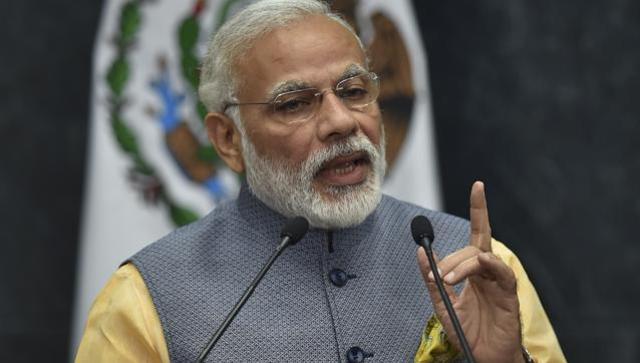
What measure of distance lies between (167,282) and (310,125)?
538mm

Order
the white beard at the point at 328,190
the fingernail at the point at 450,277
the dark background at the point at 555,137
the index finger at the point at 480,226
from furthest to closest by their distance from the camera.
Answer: the dark background at the point at 555,137 → the white beard at the point at 328,190 → the index finger at the point at 480,226 → the fingernail at the point at 450,277

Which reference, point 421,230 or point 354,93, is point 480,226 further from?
point 354,93

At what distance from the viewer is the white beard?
2.83 m

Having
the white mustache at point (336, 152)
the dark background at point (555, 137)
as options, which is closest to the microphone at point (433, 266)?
the white mustache at point (336, 152)

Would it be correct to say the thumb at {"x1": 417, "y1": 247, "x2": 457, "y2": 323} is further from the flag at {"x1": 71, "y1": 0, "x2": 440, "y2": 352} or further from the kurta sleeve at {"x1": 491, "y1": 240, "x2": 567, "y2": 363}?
the flag at {"x1": 71, "y1": 0, "x2": 440, "y2": 352}

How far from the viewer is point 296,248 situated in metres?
2.94

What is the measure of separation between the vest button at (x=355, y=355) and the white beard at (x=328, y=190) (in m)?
0.33

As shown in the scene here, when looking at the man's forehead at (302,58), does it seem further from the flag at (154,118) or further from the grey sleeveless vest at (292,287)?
the flag at (154,118)

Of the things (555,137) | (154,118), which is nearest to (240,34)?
(154,118)

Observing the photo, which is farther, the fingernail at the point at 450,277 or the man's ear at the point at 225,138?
the man's ear at the point at 225,138

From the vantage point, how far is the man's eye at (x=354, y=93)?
288 cm

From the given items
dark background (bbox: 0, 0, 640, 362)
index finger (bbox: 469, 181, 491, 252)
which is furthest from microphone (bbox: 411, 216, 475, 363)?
dark background (bbox: 0, 0, 640, 362)

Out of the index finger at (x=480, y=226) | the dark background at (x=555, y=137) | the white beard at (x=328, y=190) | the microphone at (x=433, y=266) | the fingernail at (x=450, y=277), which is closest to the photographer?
the microphone at (x=433, y=266)

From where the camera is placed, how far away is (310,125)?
112 inches
